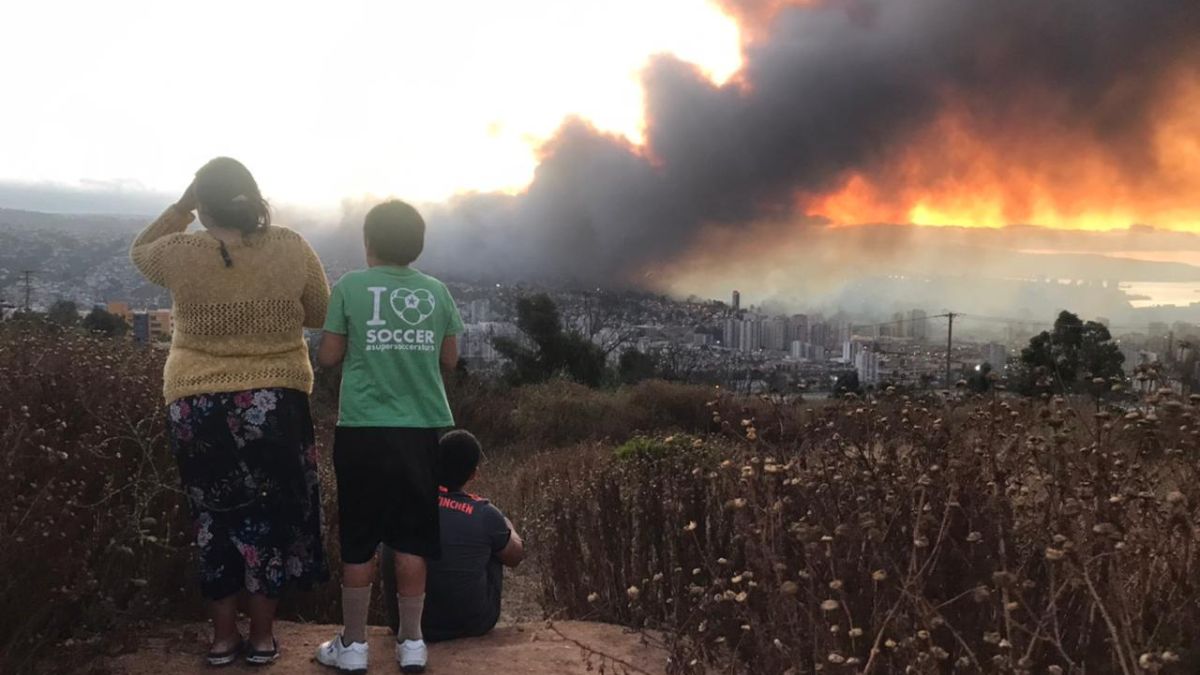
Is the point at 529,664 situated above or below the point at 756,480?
below

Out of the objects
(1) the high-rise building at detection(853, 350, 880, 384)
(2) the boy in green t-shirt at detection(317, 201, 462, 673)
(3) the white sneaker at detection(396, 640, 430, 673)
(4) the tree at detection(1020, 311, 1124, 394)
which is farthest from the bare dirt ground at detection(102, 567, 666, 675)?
(4) the tree at detection(1020, 311, 1124, 394)

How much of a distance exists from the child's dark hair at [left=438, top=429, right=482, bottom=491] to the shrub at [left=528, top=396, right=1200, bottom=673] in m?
1.01

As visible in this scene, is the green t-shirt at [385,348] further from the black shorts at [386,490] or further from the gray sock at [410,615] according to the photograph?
the gray sock at [410,615]

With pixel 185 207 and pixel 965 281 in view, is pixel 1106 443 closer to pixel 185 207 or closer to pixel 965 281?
pixel 185 207

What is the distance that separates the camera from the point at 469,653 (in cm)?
392

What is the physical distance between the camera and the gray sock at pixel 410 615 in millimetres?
3531

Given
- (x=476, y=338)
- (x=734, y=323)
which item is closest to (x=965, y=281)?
(x=734, y=323)

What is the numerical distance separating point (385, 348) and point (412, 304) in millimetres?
195

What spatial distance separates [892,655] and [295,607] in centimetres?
310

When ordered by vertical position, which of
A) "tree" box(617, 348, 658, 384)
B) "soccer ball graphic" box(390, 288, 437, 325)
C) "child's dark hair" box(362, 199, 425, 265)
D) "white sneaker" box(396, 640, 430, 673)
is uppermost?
"child's dark hair" box(362, 199, 425, 265)

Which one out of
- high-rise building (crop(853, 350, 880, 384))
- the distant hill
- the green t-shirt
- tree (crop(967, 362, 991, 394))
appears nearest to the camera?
the green t-shirt

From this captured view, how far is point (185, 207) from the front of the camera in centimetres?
332

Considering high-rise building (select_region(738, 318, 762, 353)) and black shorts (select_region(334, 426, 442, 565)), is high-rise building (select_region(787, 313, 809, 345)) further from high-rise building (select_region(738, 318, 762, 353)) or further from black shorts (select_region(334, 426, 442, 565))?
black shorts (select_region(334, 426, 442, 565))

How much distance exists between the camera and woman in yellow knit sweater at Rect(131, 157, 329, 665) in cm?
320
